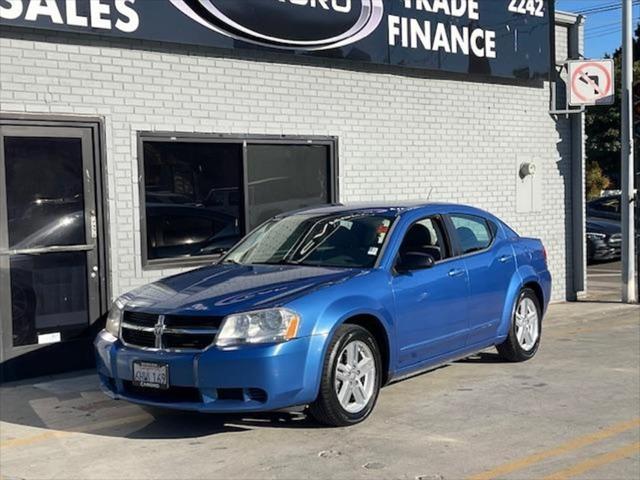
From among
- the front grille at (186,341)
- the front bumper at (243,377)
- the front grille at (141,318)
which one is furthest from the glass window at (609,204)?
the front grille at (186,341)

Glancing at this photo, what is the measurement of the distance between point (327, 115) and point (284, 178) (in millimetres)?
1024

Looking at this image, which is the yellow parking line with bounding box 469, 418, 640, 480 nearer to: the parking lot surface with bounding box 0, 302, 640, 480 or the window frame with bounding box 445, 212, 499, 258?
the parking lot surface with bounding box 0, 302, 640, 480

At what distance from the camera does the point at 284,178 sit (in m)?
10.4

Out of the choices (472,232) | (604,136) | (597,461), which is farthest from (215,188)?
(604,136)

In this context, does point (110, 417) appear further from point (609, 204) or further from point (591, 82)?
point (609, 204)

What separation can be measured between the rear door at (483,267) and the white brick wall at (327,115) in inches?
118

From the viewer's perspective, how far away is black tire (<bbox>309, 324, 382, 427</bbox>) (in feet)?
19.5

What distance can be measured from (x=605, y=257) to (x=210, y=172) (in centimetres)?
1274

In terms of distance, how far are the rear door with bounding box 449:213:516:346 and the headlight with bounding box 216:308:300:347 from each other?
2333 mm

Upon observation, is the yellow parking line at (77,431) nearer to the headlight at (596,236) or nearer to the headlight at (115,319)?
the headlight at (115,319)

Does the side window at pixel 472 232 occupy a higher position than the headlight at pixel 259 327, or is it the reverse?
the side window at pixel 472 232

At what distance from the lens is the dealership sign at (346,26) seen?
27.9ft

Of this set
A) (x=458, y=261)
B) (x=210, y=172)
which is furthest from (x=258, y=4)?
(x=458, y=261)

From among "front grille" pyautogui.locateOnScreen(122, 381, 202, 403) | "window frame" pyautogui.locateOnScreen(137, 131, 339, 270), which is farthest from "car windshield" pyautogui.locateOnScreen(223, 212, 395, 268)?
"window frame" pyautogui.locateOnScreen(137, 131, 339, 270)
